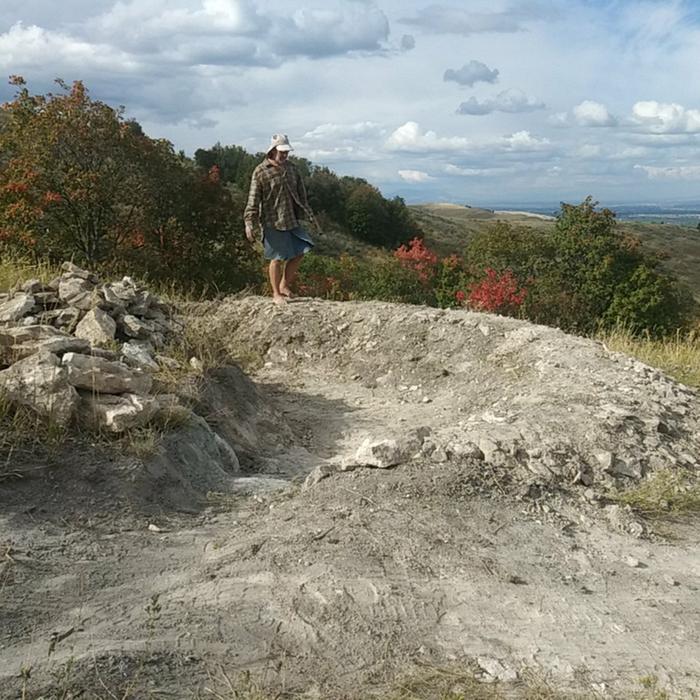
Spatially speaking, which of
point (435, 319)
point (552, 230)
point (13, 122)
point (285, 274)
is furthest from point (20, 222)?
point (552, 230)

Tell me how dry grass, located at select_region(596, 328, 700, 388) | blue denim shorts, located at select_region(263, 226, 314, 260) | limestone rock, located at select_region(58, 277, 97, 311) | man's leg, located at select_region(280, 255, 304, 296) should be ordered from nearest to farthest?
limestone rock, located at select_region(58, 277, 97, 311), dry grass, located at select_region(596, 328, 700, 388), blue denim shorts, located at select_region(263, 226, 314, 260), man's leg, located at select_region(280, 255, 304, 296)

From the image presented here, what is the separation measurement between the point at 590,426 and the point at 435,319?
10.9ft

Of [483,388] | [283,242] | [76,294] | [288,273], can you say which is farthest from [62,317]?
[483,388]

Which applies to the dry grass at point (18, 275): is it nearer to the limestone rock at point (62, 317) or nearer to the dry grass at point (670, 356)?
the limestone rock at point (62, 317)

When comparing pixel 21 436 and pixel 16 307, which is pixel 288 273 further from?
pixel 21 436

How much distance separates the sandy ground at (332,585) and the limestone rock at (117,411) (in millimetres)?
193

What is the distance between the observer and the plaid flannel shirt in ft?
26.7

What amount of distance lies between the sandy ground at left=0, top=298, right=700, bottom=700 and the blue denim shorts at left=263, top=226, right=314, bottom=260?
160 inches

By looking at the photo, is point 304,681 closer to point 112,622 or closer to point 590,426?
point 112,622

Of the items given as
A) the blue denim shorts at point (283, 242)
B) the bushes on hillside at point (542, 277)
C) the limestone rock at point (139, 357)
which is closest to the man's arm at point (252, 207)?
the blue denim shorts at point (283, 242)

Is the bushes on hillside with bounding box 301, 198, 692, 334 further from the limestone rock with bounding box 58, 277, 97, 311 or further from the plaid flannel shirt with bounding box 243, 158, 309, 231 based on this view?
the limestone rock with bounding box 58, 277, 97, 311

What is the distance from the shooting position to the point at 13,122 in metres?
11.7

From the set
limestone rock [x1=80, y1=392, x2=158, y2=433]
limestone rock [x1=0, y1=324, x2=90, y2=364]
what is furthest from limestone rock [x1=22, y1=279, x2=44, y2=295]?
limestone rock [x1=80, y1=392, x2=158, y2=433]

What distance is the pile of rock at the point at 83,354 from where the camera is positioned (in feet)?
14.6
